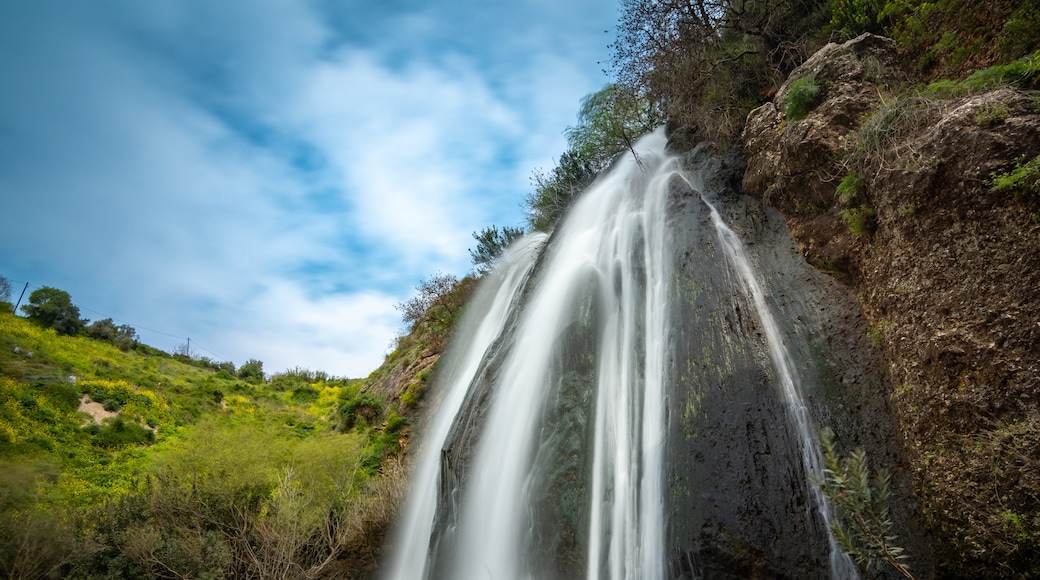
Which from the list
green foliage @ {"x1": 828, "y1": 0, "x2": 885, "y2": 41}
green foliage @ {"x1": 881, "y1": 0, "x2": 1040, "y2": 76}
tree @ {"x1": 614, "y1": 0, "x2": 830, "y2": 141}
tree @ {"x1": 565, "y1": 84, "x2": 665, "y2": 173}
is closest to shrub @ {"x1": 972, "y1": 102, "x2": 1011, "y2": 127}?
green foliage @ {"x1": 881, "y1": 0, "x2": 1040, "y2": 76}

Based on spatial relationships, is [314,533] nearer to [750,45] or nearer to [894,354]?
[894,354]

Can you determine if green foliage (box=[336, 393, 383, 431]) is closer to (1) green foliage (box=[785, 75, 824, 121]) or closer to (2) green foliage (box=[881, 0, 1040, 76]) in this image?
(1) green foliage (box=[785, 75, 824, 121])

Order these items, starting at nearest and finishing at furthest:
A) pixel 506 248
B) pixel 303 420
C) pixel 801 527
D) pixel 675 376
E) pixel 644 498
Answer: pixel 801 527 < pixel 644 498 < pixel 675 376 < pixel 506 248 < pixel 303 420

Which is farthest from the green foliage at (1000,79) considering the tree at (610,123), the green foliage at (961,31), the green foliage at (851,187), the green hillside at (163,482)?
the green hillside at (163,482)

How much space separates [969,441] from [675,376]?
3431mm

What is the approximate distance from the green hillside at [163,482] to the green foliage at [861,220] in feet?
37.3

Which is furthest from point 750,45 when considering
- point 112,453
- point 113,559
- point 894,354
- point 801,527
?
point 112,453

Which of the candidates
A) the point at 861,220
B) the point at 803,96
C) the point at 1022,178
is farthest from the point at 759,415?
the point at 803,96

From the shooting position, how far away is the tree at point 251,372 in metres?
37.8

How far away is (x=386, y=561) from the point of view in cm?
1112

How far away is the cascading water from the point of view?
19.7 feet

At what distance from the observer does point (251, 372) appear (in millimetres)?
38938

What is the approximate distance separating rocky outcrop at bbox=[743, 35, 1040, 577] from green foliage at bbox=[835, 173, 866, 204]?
0.02m

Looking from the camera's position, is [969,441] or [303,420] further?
[303,420]
